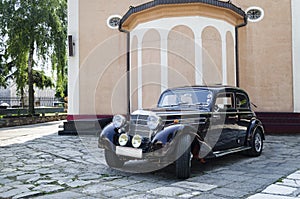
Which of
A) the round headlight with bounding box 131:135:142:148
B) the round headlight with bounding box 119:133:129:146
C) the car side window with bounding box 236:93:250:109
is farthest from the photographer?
the car side window with bounding box 236:93:250:109

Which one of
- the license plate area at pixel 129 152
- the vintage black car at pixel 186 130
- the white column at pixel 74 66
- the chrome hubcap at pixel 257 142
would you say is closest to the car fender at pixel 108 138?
the vintage black car at pixel 186 130

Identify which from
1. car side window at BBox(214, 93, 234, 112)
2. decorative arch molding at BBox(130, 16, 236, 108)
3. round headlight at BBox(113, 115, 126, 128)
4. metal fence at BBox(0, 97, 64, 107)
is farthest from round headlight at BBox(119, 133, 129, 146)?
metal fence at BBox(0, 97, 64, 107)

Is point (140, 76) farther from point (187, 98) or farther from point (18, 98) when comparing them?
point (18, 98)

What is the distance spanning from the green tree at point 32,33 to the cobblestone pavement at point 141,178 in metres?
10.4

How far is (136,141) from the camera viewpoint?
15.1ft

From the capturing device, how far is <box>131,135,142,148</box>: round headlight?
15.0 ft

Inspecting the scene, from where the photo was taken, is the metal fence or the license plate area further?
the metal fence

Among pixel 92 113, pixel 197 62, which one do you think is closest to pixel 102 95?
pixel 92 113

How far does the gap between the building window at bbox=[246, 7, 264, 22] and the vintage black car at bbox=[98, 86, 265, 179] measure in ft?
15.4

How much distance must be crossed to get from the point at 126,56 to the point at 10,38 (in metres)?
8.08

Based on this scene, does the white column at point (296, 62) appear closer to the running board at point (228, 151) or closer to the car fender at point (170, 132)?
the running board at point (228, 151)

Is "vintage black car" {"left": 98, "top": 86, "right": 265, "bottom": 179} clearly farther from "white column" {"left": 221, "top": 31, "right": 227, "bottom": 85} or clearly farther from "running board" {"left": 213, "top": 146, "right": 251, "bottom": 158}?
"white column" {"left": 221, "top": 31, "right": 227, "bottom": 85}

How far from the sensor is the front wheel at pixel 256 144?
20.3 feet

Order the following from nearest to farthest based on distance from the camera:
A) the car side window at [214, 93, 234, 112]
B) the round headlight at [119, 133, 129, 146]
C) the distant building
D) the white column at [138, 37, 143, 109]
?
the round headlight at [119, 133, 129, 146]
the car side window at [214, 93, 234, 112]
the white column at [138, 37, 143, 109]
the distant building
